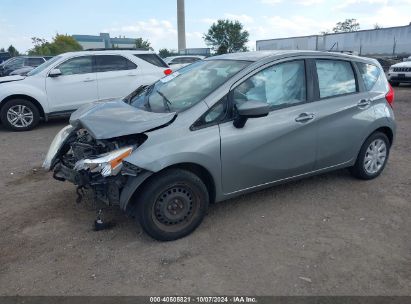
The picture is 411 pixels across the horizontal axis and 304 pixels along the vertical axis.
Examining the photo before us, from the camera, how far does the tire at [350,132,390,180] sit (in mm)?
4680

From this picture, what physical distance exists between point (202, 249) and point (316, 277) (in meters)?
1.00

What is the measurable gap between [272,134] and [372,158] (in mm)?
1828

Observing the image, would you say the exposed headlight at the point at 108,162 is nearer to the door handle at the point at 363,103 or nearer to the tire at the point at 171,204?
the tire at the point at 171,204

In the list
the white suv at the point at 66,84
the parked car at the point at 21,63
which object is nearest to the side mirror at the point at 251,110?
the white suv at the point at 66,84

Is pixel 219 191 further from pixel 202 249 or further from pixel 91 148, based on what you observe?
pixel 91 148

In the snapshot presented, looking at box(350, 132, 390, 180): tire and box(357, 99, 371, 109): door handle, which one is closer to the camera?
box(357, 99, 371, 109): door handle

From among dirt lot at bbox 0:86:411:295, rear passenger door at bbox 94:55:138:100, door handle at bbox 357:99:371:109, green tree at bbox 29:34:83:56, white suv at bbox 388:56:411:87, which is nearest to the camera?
dirt lot at bbox 0:86:411:295

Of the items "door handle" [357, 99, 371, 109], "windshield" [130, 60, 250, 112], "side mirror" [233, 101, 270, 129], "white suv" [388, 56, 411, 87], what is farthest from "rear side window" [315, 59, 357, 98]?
"white suv" [388, 56, 411, 87]

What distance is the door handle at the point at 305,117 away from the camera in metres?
3.94

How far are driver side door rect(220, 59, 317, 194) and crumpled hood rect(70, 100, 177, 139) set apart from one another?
0.64 meters

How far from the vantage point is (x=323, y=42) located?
49250 mm

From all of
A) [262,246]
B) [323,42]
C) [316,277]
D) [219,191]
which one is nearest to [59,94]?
[219,191]

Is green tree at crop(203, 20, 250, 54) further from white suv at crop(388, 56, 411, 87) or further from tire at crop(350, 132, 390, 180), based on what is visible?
tire at crop(350, 132, 390, 180)

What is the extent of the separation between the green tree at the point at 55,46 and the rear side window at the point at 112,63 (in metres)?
49.8
